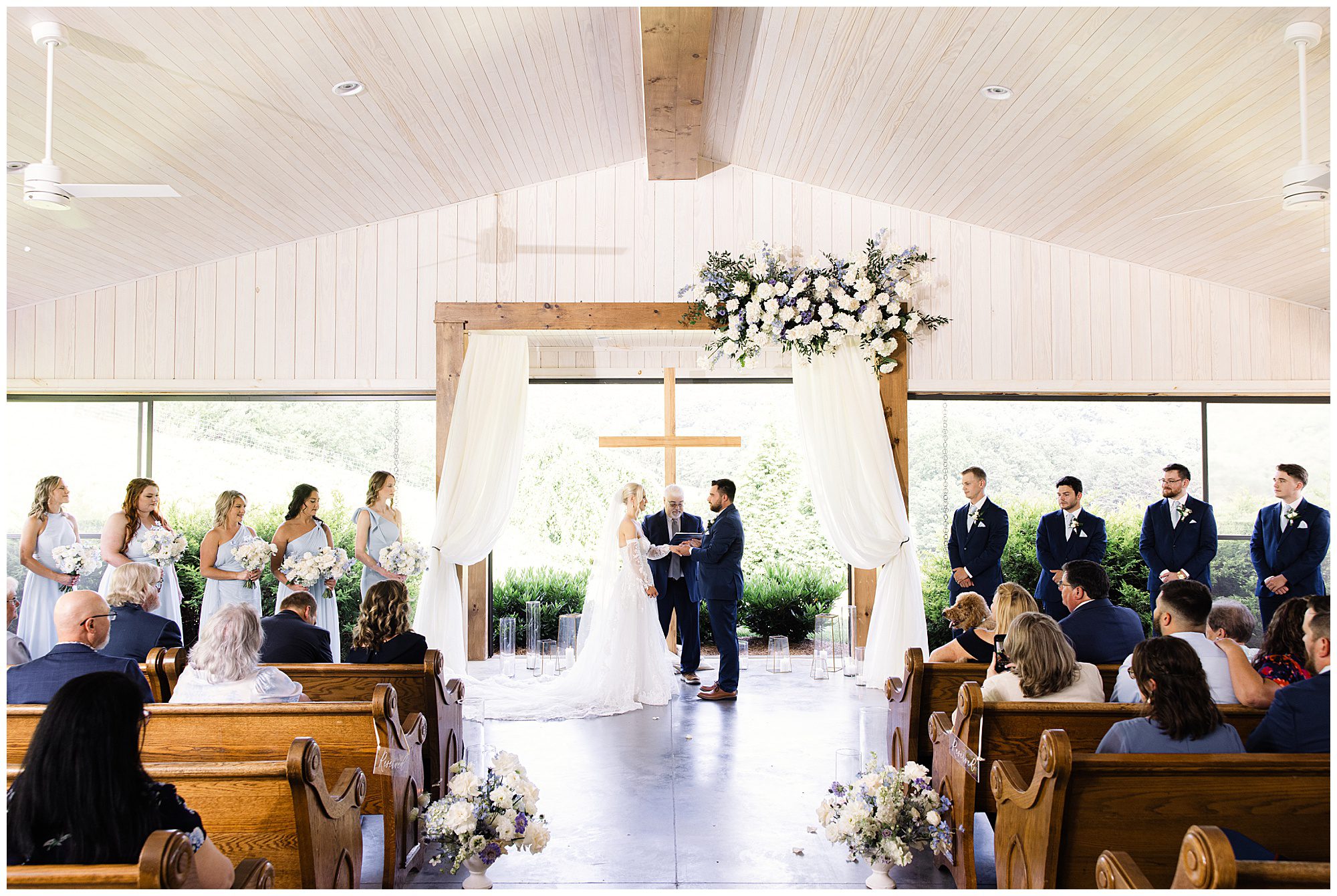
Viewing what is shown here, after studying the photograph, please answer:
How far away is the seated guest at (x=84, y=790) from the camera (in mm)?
1983

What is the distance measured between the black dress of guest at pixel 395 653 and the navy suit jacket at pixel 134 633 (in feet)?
2.81

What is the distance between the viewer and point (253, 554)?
18.8 ft

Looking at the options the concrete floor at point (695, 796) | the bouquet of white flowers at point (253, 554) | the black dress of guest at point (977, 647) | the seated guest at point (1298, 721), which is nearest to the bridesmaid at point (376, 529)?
the bouquet of white flowers at point (253, 554)

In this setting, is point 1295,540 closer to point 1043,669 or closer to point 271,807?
point 1043,669

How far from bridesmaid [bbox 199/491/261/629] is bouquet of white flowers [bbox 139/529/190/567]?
14cm

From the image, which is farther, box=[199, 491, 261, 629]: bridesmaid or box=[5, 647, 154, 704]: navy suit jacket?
box=[199, 491, 261, 629]: bridesmaid

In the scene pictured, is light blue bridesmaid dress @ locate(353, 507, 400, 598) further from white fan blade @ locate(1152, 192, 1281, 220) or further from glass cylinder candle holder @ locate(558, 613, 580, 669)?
white fan blade @ locate(1152, 192, 1281, 220)

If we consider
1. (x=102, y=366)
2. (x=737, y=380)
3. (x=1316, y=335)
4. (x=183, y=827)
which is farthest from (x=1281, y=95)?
(x=102, y=366)

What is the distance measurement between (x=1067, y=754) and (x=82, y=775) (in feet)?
7.56

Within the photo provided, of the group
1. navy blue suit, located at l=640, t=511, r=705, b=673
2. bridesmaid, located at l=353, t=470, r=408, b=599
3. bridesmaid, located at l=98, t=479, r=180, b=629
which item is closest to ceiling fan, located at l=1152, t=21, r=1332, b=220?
navy blue suit, located at l=640, t=511, r=705, b=673

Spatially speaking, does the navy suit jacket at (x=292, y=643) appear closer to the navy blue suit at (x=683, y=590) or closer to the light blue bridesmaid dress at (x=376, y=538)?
the light blue bridesmaid dress at (x=376, y=538)

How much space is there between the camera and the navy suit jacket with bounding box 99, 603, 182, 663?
405 centimetres

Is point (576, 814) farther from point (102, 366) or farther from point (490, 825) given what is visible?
point (102, 366)

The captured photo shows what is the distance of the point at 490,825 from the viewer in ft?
11.0
